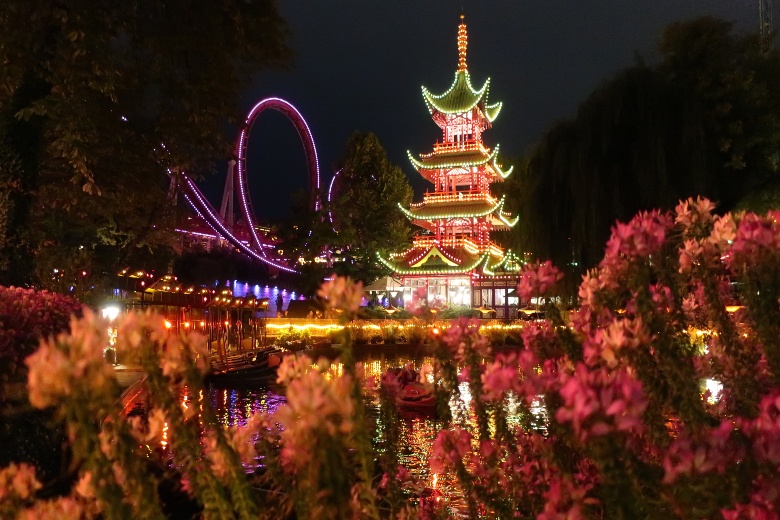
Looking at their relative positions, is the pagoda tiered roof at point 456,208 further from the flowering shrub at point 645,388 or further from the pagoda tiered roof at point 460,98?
the flowering shrub at point 645,388

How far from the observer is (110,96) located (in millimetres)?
10109

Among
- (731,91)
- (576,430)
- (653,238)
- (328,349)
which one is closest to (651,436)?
(653,238)

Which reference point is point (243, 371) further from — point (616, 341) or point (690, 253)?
point (616, 341)

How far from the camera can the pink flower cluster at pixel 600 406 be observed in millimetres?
1532

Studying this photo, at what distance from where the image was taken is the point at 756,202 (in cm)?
1292

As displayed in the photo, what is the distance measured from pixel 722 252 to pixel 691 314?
0.65m

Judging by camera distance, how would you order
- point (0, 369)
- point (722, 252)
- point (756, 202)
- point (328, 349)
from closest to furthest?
point (722, 252) < point (0, 369) < point (756, 202) < point (328, 349)

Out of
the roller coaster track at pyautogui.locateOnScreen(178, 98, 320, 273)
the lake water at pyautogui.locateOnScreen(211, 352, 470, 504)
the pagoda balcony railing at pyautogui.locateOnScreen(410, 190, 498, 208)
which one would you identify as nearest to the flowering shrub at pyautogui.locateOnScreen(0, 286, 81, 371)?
the lake water at pyautogui.locateOnScreen(211, 352, 470, 504)

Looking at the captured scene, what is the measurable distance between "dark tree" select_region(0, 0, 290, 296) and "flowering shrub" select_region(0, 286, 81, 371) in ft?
11.0

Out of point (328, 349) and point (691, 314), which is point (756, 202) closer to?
point (691, 314)

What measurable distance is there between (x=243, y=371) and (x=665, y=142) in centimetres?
1240

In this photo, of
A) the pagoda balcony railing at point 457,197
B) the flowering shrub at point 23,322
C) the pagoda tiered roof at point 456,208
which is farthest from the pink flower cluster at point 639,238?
the pagoda balcony railing at point 457,197

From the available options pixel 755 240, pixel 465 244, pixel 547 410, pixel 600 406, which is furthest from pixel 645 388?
pixel 465 244

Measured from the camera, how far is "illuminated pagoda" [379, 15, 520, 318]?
41.4 m
